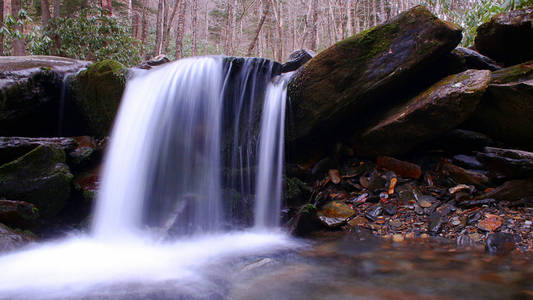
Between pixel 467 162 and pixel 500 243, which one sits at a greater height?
pixel 467 162

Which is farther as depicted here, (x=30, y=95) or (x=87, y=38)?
(x=87, y=38)

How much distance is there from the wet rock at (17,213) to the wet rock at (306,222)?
390 centimetres

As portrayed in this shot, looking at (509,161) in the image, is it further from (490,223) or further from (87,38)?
(87,38)

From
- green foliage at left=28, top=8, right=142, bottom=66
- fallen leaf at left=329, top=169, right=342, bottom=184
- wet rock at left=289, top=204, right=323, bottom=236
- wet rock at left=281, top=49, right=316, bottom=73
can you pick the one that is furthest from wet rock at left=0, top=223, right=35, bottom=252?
green foliage at left=28, top=8, right=142, bottom=66

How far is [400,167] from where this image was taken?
5246 millimetres

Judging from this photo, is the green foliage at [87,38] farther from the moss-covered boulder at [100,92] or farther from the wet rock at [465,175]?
the wet rock at [465,175]

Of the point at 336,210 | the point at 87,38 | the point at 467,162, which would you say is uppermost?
the point at 87,38

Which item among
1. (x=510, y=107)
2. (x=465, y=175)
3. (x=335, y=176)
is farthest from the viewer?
(x=335, y=176)

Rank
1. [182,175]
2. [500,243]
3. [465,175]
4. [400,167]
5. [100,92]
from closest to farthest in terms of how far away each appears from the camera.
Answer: [500,243] < [465,175] < [400,167] < [182,175] < [100,92]

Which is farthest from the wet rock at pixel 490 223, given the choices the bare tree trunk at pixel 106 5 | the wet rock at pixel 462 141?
the bare tree trunk at pixel 106 5

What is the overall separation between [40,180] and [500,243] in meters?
6.29

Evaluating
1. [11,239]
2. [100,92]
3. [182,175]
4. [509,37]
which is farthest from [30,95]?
[509,37]

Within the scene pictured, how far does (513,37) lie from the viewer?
5.05 m

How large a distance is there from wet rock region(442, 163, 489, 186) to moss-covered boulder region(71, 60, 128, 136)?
6309 mm
